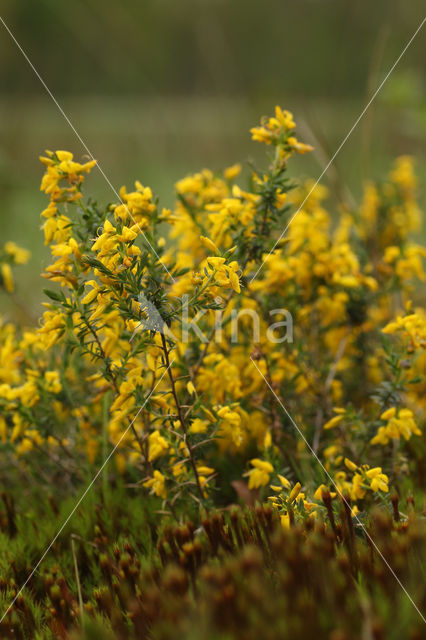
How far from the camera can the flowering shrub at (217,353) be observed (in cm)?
155

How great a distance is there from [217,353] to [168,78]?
15.2 m

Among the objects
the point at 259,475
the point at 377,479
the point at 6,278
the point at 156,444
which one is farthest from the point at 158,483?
the point at 6,278

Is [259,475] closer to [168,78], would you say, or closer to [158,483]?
[158,483]

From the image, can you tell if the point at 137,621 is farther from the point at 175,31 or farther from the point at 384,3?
the point at 175,31

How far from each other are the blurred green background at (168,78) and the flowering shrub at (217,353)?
15.8 ft

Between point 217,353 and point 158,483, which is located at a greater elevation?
point 217,353

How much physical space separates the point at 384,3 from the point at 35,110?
9728 mm

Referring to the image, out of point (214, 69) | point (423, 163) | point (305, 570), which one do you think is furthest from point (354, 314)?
point (214, 69)

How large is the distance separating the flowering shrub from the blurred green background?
480cm

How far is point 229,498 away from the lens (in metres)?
2.05

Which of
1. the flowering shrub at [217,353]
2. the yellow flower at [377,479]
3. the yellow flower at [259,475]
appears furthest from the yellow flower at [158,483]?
the yellow flower at [377,479]

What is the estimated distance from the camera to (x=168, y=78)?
50.9 feet

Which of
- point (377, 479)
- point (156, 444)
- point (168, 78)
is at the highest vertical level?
point (168, 78)

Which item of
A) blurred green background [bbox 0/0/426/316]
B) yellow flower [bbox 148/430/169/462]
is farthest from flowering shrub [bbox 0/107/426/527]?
blurred green background [bbox 0/0/426/316]
